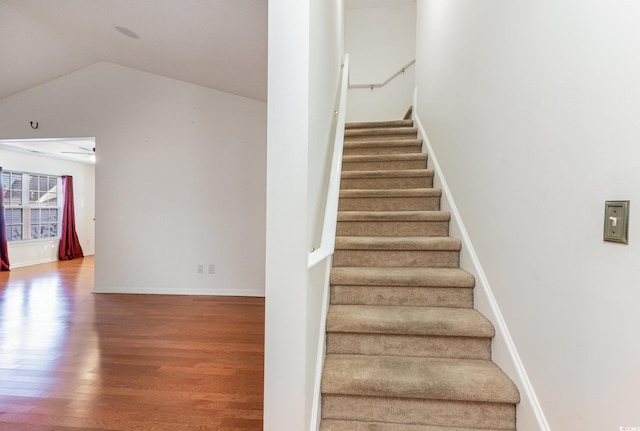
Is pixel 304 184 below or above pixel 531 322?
above

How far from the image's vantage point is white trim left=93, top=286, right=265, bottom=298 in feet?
13.6

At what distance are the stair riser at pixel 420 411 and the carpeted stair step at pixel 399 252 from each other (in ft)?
2.84

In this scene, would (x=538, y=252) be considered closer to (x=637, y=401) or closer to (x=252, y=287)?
(x=637, y=401)

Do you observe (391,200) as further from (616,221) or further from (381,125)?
(616,221)

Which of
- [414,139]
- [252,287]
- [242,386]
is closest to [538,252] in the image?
[242,386]

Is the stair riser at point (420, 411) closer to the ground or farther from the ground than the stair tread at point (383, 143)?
closer to the ground

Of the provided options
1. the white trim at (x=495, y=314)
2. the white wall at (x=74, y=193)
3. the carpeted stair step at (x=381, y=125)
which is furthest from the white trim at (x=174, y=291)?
the white wall at (x=74, y=193)

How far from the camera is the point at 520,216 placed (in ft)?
4.47

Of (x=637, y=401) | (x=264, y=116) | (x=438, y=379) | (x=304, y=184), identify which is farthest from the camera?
(x=264, y=116)

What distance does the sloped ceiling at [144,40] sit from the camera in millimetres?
2654

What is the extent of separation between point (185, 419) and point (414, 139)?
3142mm

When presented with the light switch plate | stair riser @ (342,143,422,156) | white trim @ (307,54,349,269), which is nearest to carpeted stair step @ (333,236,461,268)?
white trim @ (307,54,349,269)

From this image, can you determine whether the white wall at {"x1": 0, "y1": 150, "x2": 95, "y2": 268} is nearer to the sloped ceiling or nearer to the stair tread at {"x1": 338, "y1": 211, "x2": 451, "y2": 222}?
the sloped ceiling

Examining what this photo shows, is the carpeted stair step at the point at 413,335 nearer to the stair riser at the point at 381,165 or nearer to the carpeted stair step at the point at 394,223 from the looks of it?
the carpeted stair step at the point at 394,223
